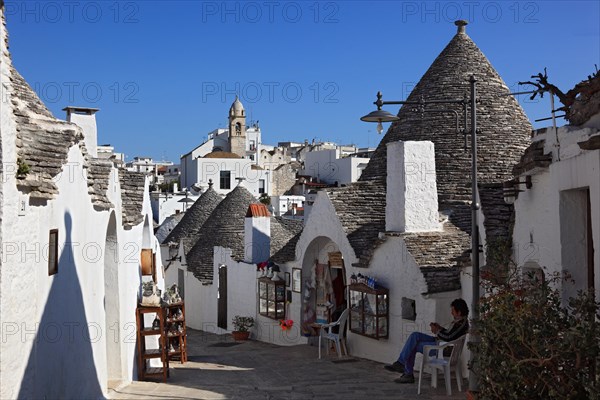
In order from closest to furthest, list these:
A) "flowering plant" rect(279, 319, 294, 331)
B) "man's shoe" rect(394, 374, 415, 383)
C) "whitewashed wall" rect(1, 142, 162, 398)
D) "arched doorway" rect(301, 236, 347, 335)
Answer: "whitewashed wall" rect(1, 142, 162, 398), "man's shoe" rect(394, 374, 415, 383), "arched doorway" rect(301, 236, 347, 335), "flowering plant" rect(279, 319, 294, 331)

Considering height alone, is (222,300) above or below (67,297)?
below

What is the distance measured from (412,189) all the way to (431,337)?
3.71 metres

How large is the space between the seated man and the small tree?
12.1 feet

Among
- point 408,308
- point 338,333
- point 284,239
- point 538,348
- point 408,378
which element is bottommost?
point 408,378

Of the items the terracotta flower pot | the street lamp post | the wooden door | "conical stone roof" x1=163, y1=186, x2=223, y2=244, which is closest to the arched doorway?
the terracotta flower pot

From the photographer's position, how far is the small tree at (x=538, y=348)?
6.06m

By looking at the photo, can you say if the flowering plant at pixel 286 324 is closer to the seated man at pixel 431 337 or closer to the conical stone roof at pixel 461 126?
the conical stone roof at pixel 461 126

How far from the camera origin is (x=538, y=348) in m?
6.41

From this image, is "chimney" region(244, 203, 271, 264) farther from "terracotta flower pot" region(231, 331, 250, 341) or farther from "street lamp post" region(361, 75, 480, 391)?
"street lamp post" region(361, 75, 480, 391)

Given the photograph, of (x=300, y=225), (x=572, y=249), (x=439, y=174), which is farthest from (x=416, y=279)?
(x=300, y=225)

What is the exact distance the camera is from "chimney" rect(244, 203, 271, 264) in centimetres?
2200

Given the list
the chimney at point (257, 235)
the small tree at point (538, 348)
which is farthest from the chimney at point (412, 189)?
the chimney at point (257, 235)

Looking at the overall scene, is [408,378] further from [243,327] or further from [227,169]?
[227,169]

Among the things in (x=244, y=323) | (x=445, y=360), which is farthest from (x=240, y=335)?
(x=445, y=360)
